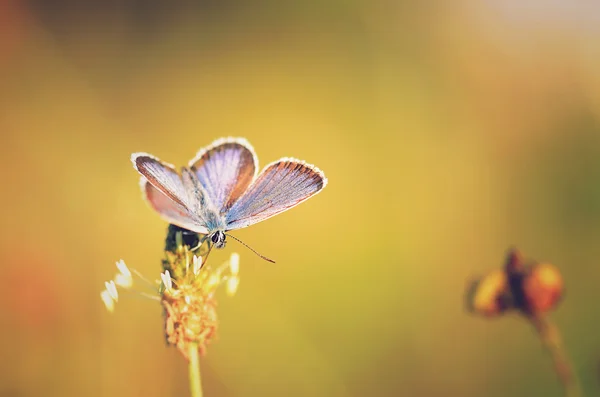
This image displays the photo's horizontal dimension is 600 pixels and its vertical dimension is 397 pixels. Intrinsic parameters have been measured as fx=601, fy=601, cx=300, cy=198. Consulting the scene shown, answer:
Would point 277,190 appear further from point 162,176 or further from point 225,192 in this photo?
point 162,176

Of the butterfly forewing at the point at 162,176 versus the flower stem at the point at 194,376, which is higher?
the butterfly forewing at the point at 162,176

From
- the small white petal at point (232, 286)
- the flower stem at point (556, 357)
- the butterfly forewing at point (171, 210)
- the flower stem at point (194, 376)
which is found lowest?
the flower stem at point (556, 357)

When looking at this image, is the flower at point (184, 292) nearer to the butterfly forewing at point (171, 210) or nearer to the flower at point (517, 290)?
the butterfly forewing at point (171, 210)

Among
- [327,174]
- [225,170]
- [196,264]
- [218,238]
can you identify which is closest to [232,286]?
[196,264]

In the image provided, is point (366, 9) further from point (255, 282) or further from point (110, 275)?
point (110, 275)

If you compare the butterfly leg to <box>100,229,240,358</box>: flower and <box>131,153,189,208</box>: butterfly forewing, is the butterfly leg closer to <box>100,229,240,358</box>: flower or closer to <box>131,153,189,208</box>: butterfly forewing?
<box>100,229,240,358</box>: flower

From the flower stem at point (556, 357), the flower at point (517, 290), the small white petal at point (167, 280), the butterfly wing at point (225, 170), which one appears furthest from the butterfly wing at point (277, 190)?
the flower stem at point (556, 357)
